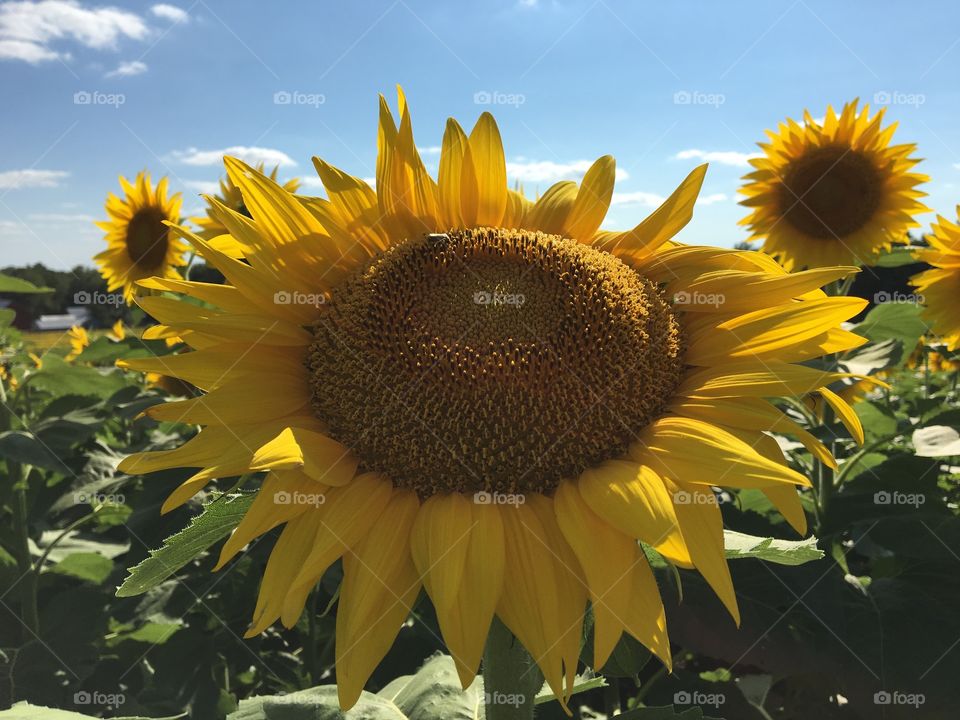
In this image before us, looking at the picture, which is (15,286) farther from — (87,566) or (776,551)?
(776,551)

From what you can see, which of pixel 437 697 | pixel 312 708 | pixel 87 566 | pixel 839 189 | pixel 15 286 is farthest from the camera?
pixel 839 189

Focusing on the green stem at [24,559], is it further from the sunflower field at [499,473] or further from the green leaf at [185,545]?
the green leaf at [185,545]

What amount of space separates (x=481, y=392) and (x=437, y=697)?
95 cm

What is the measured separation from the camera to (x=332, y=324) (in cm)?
197

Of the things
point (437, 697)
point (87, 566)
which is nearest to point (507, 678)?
point (437, 697)

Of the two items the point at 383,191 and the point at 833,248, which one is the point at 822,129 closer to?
the point at 833,248

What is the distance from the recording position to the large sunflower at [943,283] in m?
4.10

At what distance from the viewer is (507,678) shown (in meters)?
1.73

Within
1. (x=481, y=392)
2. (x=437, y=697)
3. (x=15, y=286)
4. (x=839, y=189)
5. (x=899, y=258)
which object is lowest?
(x=437, y=697)

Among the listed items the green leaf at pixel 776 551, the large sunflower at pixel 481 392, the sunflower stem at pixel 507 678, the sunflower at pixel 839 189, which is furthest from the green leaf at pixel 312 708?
the sunflower at pixel 839 189

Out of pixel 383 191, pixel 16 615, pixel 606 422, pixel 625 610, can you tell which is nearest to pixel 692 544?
pixel 625 610

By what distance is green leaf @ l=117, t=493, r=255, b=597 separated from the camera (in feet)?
5.03

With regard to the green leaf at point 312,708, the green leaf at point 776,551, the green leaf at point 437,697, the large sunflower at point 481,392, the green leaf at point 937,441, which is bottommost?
the green leaf at point 437,697

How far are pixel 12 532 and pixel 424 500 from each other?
12.4 ft
